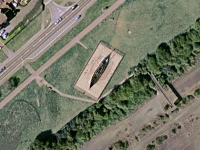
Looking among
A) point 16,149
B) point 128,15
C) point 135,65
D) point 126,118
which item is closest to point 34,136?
point 16,149

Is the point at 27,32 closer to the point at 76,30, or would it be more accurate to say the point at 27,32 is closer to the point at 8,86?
the point at 76,30

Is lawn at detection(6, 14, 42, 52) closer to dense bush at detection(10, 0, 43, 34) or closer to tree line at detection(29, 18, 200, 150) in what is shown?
dense bush at detection(10, 0, 43, 34)

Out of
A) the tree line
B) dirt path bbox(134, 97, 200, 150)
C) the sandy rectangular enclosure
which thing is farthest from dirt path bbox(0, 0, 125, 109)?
dirt path bbox(134, 97, 200, 150)

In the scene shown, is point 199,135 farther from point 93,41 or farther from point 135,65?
point 93,41

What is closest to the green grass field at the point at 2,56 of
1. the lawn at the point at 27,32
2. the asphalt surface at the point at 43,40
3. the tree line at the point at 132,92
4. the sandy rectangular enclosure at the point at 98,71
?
the asphalt surface at the point at 43,40

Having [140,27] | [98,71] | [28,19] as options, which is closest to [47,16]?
[28,19]

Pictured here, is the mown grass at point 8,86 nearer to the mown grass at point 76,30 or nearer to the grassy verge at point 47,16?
the mown grass at point 76,30
